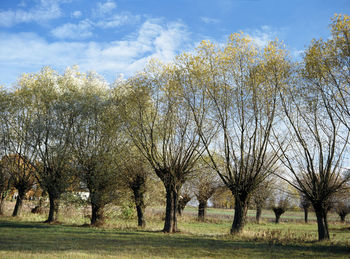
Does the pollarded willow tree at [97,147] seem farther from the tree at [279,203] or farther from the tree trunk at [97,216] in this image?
the tree at [279,203]

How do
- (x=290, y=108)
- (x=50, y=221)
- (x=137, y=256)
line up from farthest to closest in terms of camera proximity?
(x=50, y=221), (x=290, y=108), (x=137, y=256)

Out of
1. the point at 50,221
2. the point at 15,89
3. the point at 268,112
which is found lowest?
the point at 50,221

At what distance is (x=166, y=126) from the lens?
2194 cm

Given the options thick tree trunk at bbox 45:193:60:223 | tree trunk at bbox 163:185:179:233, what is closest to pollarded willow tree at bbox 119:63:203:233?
tree trunk at bbox 163:185:179:233

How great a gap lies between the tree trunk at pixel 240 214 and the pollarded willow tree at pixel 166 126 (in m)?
4.03

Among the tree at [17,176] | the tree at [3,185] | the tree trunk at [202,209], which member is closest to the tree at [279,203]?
the tree trunk at [202,209]

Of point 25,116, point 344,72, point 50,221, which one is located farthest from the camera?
point 25,116

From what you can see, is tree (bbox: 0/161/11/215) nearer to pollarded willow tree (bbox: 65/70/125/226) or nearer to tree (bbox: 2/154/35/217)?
tree (bbox: 2/154/35/217)

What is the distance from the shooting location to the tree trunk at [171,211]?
21203 millimetres

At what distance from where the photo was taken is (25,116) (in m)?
30.0

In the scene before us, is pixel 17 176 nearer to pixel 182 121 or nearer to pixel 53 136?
pixel 53 136

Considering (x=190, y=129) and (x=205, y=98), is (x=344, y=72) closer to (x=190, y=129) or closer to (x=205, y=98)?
(x=205, y=98)

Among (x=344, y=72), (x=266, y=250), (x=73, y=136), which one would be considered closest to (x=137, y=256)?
(x=266, y=250)

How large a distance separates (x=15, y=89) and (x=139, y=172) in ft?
54.1
